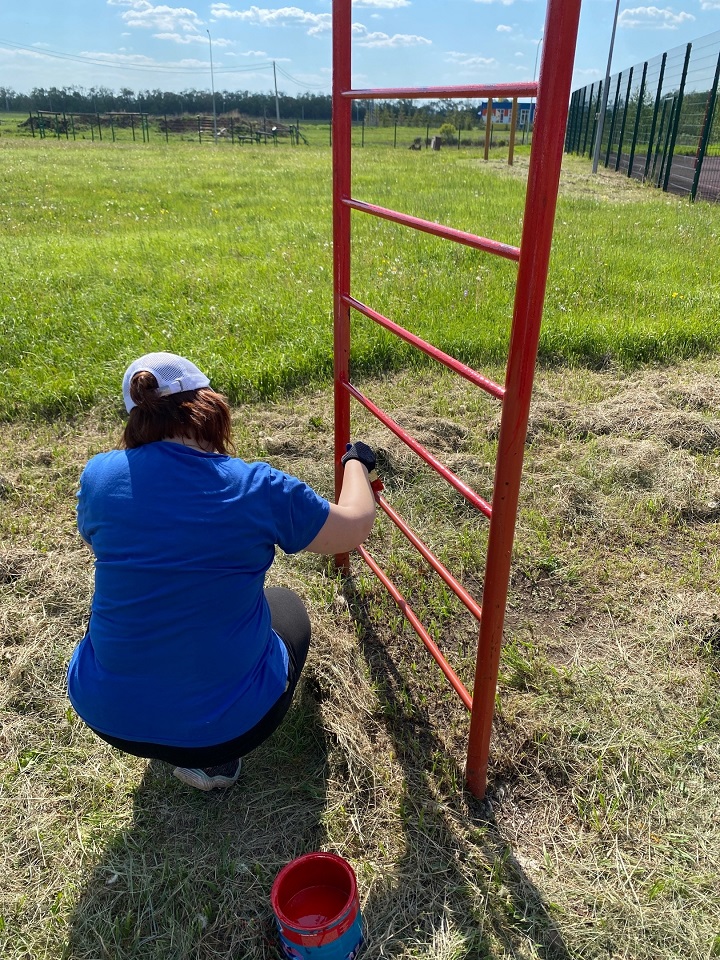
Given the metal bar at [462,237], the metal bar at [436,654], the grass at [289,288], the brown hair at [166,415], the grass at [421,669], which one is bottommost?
the grass at [421,669]

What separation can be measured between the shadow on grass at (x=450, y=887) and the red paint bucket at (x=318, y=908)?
117mm

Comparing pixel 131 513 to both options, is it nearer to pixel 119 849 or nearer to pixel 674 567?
pixel 119 849

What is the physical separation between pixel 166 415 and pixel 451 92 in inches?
39.2

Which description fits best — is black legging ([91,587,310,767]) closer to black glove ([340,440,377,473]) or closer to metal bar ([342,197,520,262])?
black glove ([340,440,377,473])

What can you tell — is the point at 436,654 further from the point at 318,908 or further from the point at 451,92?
the point at 451,92

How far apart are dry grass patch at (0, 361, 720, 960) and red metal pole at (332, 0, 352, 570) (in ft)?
2.75

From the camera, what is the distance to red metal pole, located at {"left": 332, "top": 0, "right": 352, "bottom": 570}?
2.08 m

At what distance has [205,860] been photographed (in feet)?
5.90

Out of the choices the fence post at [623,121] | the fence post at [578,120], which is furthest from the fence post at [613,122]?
the fence post at [578,120]

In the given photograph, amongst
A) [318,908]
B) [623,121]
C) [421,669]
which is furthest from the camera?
[623,121]

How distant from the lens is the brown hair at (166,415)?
1547 millimetres

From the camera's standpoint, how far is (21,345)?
15.4 feet

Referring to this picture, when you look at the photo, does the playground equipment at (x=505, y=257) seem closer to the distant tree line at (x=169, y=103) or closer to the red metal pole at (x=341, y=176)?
the red metal pole at (x=341, y=176)

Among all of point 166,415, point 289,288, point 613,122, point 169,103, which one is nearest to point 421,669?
point 166,415
